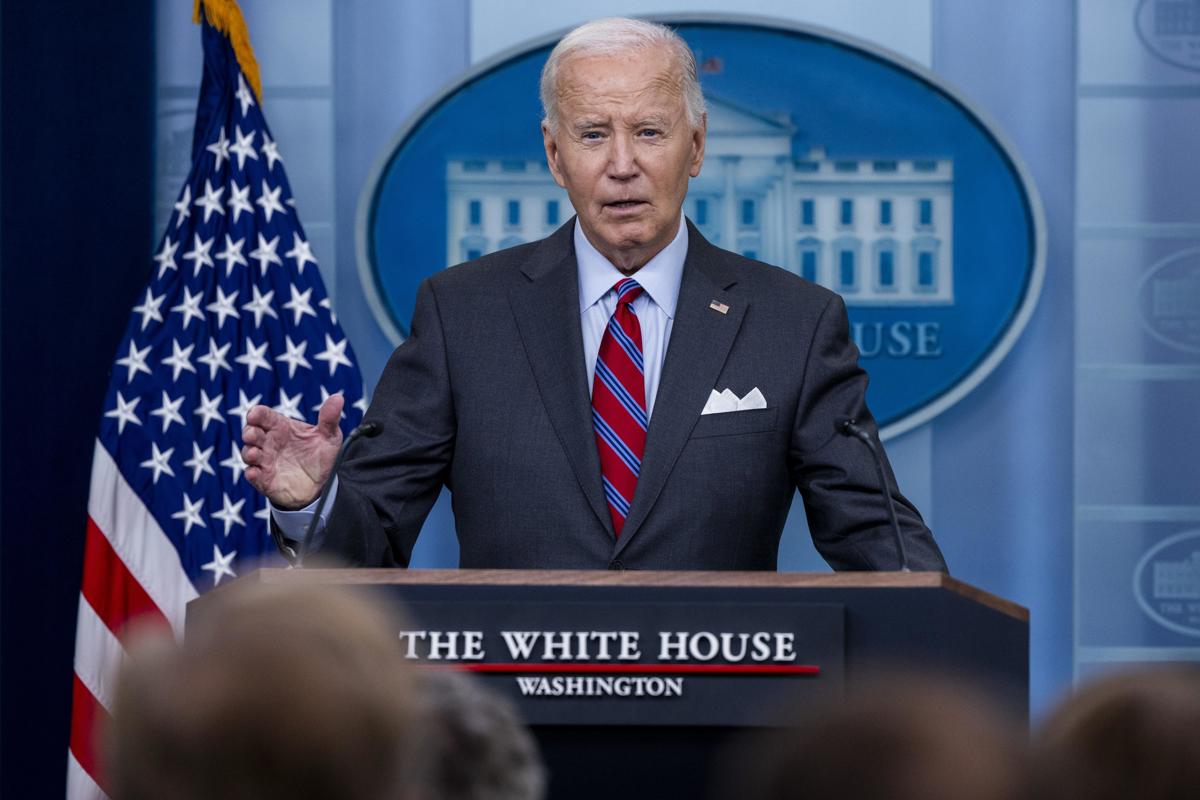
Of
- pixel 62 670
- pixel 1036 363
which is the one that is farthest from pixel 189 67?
pixel 1036 363

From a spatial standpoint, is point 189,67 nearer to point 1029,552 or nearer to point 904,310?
point 904,310

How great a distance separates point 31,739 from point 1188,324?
120 inches

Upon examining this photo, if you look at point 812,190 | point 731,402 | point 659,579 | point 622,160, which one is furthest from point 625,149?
point 812,190

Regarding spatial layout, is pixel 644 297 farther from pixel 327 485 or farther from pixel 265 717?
pixel 265 717

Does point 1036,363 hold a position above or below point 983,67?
below

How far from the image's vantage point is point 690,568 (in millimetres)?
2518

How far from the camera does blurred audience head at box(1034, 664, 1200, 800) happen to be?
83 cm

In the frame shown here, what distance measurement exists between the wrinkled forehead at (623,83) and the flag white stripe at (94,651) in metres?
1.87

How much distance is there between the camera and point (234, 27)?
4102mm

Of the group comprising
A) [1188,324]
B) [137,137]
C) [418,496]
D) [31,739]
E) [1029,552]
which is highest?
[137,137]

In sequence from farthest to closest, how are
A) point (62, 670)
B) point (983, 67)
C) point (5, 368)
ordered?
point (983, 67) < point (62, 670) < point (5, 368)

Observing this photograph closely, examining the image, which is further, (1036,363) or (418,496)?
(1036,363)

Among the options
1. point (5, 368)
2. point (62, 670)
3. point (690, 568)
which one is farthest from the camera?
point (62, 670)

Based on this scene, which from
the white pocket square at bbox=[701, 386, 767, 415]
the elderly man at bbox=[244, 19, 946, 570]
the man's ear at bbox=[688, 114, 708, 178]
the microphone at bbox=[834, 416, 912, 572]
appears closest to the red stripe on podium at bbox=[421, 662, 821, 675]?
the microphone at bbox=[834, 416, 912, 572]
